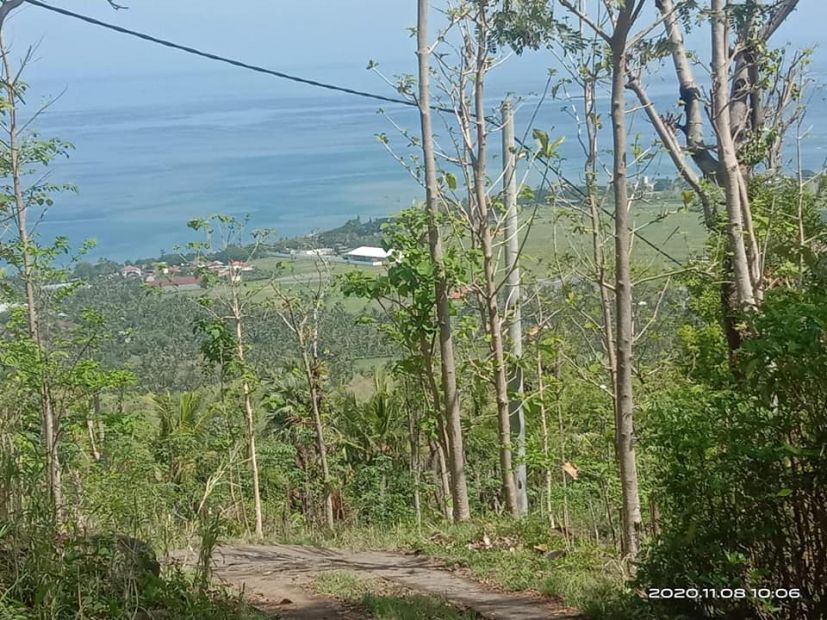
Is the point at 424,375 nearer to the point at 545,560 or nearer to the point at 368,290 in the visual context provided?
the point at 368,290

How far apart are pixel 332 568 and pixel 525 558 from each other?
1.53 meters

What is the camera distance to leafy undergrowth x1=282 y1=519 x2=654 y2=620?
5.09 metres


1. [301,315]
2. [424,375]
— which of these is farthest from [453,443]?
[301,315]

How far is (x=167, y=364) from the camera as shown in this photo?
2002 centimetres

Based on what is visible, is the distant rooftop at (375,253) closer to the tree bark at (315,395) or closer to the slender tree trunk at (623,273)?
the slender tree trunk at (623,273)

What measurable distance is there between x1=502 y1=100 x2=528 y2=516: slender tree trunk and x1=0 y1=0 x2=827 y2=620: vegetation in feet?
0.11

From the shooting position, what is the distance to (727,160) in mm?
6785

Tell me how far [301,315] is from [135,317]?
3.74m

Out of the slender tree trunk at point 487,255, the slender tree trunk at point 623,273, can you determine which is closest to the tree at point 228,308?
the slender tree trunk at point 487,255

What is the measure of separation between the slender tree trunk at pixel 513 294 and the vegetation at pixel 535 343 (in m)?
0.03

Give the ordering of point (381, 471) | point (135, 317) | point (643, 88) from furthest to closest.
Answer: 1. point (381, 471)
2. point (135, 317)
3. point (643, 88)

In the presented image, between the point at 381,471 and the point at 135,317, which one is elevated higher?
the point at 135,317

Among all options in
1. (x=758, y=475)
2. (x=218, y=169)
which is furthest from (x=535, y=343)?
(x=218, y=169)

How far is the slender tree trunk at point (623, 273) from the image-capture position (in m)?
5.27
